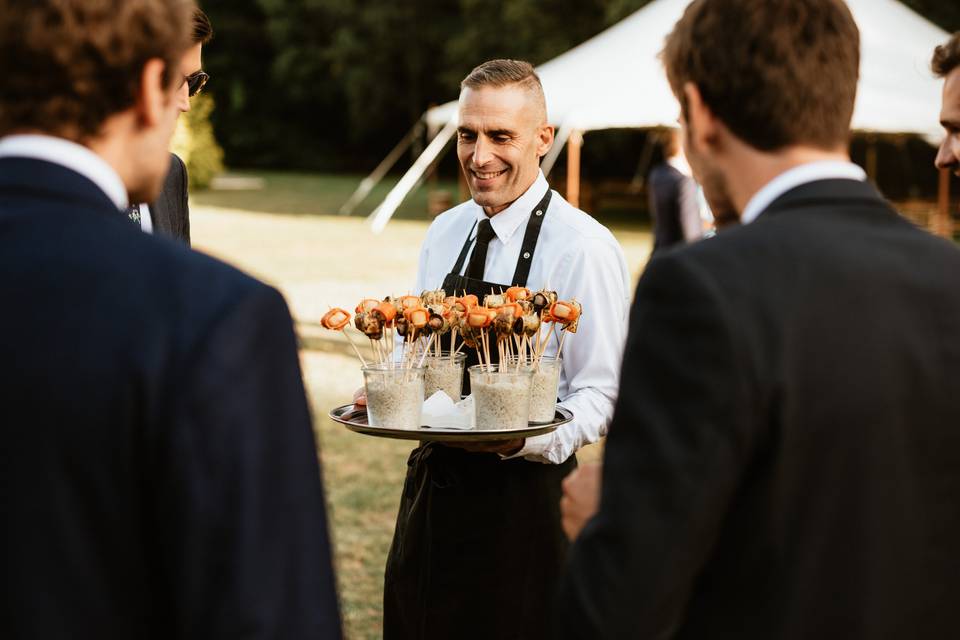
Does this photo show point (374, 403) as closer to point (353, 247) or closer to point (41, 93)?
point (41, 93)

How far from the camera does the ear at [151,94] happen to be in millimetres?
1466

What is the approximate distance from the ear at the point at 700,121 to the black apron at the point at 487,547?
175cm

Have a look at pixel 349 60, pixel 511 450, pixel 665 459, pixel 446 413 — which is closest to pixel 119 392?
pixel 665 459

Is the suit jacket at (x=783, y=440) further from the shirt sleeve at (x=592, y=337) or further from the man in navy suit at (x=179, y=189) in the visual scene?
the man in navy suit at (x=179, y=189)

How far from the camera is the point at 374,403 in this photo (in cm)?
289

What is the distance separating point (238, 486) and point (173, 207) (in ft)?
8.73

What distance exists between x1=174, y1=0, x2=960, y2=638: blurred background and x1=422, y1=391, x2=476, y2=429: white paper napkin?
6.91 ft

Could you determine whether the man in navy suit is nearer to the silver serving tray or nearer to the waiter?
the waiter

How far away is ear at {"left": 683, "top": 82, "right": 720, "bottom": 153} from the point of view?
1.65m

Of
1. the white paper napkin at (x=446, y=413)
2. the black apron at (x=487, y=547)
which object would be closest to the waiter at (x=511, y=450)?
the black apron at (x=487, y=547)

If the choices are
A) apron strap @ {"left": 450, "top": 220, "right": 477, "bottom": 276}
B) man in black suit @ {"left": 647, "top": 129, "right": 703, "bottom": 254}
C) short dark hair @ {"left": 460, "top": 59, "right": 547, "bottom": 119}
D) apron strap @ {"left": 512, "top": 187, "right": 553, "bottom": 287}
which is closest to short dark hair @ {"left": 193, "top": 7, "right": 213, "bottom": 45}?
short dark hair @ {"left": 460, "top": 59, "right": 547, "bottom": 119}

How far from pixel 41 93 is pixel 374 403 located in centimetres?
158

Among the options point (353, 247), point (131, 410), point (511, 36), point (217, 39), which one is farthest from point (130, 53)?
point (217, 39)

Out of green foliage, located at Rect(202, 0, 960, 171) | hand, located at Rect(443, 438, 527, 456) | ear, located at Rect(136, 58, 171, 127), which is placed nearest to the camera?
ear, located at Rect(136, 58, 171, 127)
